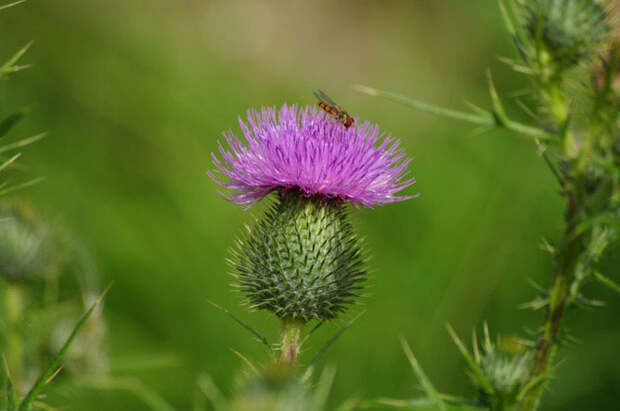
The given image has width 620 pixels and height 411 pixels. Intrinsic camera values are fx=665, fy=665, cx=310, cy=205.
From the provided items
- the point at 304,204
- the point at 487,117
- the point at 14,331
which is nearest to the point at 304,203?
the point at 304,204

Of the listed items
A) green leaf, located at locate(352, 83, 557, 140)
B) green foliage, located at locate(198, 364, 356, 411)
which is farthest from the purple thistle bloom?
green foliage, located at locate(198, 364, 356, 411)

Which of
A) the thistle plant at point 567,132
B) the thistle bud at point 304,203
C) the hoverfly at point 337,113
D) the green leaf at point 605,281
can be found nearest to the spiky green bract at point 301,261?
the thistle bud at point 304,203

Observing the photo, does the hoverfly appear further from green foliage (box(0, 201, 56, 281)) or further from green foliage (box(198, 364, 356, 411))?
green foliage (box(198, 364, 356, 411))

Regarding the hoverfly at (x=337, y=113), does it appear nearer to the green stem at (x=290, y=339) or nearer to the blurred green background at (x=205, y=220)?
the green stem at (x=290, y=339)

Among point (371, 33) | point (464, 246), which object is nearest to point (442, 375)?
point (464, 246)

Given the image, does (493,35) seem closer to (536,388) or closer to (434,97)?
(434,97)

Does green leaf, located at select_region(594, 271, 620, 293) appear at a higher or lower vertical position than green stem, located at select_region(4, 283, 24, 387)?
higher

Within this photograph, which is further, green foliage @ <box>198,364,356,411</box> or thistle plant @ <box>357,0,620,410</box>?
thistle plant @ <box>357,0,620,410</box>
